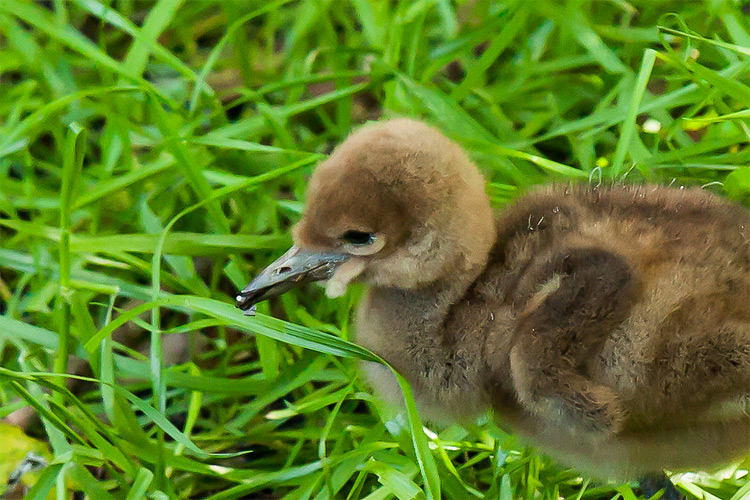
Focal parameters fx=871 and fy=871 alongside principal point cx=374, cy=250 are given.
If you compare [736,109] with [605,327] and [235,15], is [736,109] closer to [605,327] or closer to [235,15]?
[605,327]

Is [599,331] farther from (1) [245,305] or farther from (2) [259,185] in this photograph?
(2) [259,185]

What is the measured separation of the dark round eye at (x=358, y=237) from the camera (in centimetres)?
150

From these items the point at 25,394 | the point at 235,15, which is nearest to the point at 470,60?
the point at 235,15

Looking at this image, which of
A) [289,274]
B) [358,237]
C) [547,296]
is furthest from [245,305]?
[547,296]

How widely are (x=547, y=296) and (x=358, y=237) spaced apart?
1.10ft

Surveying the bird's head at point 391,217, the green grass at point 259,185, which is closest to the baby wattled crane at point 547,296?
the bird's head at point 391,217

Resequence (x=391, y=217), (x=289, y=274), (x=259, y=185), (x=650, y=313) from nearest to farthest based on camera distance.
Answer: (x=650, y=313)
(x=391, y=217)
(x=289, y=274)
(x=259, y=185)

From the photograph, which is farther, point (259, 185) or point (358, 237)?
point (259, 185)

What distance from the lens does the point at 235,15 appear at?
8.30ft

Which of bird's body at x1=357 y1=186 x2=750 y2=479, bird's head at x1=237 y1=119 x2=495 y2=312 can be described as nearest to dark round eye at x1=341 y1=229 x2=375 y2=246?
bird's head at x1=237 y1=119 x2=495 y2=312

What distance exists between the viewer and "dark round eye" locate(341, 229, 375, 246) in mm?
1498

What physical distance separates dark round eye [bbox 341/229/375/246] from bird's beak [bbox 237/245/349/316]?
0.05 m

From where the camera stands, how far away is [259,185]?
2141mm

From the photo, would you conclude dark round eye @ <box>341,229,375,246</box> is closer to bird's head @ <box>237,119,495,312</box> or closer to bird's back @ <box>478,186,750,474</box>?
bird's head @ <box>237,119,495,312</box>
